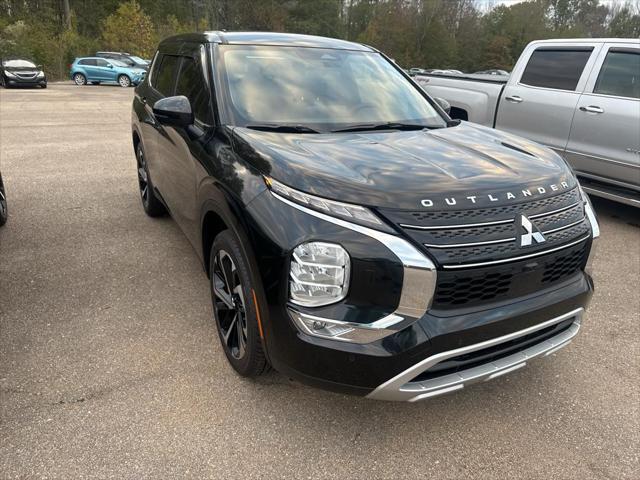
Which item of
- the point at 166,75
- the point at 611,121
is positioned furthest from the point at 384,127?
the point at 611,121

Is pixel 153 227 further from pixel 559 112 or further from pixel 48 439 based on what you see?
pixel 559 112

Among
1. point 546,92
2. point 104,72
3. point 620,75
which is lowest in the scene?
point 104,72

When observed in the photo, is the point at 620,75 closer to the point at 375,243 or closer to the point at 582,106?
the point at 582,106

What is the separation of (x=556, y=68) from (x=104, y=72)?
95.1 feet

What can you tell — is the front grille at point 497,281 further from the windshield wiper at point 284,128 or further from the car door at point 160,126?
the car door at point 160,126

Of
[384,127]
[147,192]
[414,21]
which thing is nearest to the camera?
[384,127]

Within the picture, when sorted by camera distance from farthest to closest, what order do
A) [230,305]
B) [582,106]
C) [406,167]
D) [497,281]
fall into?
[582,106] < [230,305] < [406,167] < [497,281]

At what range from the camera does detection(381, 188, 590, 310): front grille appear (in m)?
2.02

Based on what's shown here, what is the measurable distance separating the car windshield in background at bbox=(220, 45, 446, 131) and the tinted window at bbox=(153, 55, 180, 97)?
36.4 inches

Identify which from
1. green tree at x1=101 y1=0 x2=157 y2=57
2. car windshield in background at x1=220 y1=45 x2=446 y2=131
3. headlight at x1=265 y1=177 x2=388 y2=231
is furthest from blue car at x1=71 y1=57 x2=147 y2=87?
headlight at x1=265 y1=177 x2=388 y2=231

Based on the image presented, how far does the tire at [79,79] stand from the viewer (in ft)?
97.0

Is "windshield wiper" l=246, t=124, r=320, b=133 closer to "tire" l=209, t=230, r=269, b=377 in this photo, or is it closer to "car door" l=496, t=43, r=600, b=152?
"tire" l=209, t=230, r=269, b=377

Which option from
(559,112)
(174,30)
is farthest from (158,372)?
(174,30)

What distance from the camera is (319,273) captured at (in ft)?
6.61
